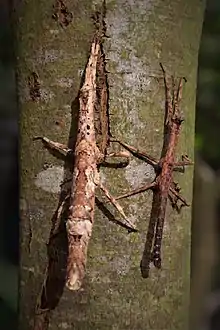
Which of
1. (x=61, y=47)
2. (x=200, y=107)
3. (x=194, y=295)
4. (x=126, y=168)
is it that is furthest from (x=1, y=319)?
(x=194, y=295)

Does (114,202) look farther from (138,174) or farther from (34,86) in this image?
(34,86)

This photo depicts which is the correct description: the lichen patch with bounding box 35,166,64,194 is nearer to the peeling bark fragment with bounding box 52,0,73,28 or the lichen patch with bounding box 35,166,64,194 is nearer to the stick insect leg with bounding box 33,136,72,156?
the stick insect leg with bounding box 33,136,72,156

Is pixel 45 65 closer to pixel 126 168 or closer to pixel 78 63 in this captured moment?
pixel 78 63

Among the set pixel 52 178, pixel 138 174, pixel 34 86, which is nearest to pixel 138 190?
pixel 138 174

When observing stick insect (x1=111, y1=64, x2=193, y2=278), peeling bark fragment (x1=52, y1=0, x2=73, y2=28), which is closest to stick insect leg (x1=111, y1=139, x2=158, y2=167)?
stick insect (x1=111, y1=64, x2=193, y2=278)

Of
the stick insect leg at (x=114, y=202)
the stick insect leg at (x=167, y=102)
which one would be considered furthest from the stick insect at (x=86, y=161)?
the stick insect leg at (x=167, y=102)

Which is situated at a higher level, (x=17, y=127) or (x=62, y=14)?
(x=62, y=14)
